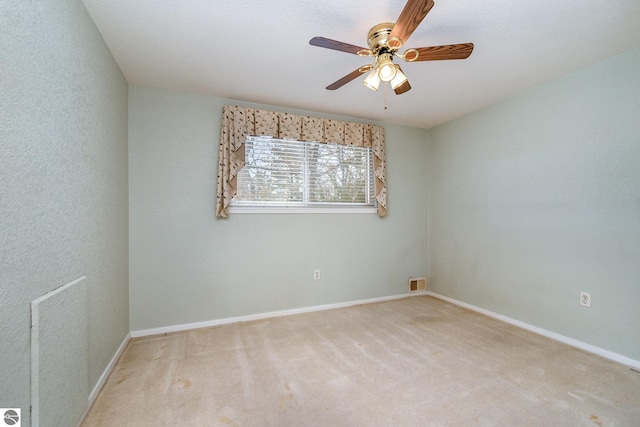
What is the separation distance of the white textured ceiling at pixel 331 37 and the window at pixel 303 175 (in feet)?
1.96

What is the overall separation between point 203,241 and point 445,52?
2617mm

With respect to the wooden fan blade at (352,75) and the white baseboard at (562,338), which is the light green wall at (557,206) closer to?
the white baseboard at (562,338)

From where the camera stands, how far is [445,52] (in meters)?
1.63

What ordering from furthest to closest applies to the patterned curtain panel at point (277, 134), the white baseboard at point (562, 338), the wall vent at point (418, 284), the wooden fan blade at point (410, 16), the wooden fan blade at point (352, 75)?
the wall vent at point (418, 284) → the patterned curtain panel at point (277, 134) → the white baseboard at point (562, 338) → the wooden fan blade at point (352, 75) → the wooden fan blade at point (410, 16)

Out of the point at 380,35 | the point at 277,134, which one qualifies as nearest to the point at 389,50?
the point at 380,35

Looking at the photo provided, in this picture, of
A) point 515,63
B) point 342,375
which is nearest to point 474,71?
point 515,63

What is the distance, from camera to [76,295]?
1395mm

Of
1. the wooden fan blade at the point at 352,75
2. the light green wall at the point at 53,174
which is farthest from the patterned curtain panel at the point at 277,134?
the wooden fan blade at the point at 352,75

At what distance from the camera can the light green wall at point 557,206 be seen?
2072 millimetres

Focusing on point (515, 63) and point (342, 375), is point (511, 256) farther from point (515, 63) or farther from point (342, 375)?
point (342, 375)

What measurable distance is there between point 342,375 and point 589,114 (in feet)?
9.62

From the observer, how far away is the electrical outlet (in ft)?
7.42

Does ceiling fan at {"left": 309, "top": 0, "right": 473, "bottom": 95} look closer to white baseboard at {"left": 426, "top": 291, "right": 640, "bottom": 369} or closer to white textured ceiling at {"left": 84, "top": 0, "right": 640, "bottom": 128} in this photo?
white textured ceiling at {"left": 84, "top": 0, "right": 640, "bottom": 128}

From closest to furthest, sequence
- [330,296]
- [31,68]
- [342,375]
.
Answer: [31,68] → [342,375] → [330,296]
